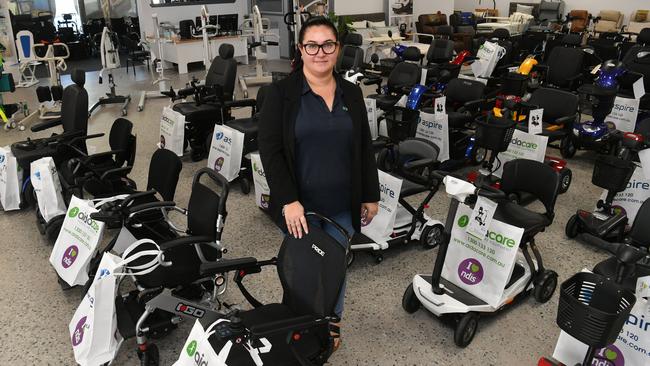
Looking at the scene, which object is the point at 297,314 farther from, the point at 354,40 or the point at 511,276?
the point at 354,40

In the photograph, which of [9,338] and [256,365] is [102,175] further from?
[256,365]

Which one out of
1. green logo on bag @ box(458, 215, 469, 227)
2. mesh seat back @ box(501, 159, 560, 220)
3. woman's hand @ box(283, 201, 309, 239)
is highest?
woman's hand @ box(283, 201, 309, 239)

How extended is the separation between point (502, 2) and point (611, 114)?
36.9 ft

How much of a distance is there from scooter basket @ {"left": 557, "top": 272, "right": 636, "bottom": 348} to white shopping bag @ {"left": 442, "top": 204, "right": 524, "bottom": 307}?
0.71 m

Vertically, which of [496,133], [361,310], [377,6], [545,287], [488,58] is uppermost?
[377,6]

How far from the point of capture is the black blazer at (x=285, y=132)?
1.98m

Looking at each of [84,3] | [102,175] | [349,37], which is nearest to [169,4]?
[84,3]

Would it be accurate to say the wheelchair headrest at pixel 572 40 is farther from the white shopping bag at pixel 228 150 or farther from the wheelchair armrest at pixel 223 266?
the wheelchair armrest at pixel 223 266

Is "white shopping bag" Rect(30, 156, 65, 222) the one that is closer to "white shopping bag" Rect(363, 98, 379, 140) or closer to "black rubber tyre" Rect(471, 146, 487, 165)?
"white shopping bag" Rect(363, 98, 379, 140)

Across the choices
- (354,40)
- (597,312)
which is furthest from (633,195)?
(354,40)

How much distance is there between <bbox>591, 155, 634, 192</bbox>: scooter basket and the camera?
11.1ft

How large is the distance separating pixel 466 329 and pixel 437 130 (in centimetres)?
254

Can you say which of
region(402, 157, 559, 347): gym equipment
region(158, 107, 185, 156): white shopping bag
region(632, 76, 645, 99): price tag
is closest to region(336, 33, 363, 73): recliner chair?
region(158, 107, 185, 156): white shopping bag

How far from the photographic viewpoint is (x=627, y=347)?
2.06 metres
